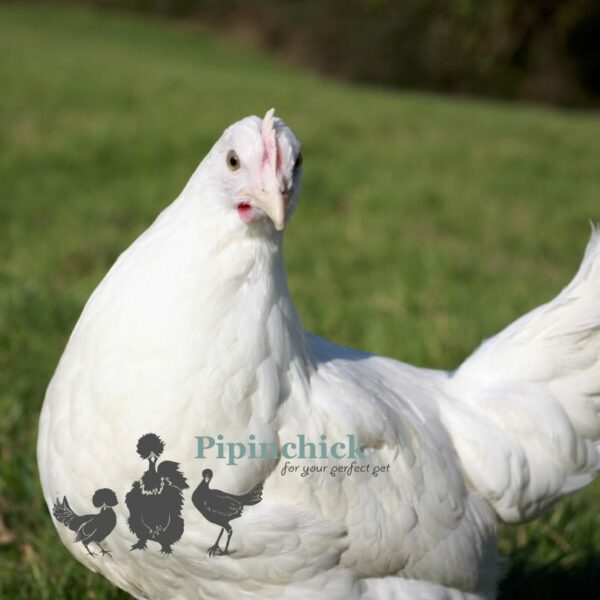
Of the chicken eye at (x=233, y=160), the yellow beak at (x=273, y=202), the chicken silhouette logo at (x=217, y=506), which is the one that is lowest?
the chicken silhouette logo at (x=217, y=506)

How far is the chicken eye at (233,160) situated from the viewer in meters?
2.18

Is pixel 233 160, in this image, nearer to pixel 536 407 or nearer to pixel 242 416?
pixel 242 416

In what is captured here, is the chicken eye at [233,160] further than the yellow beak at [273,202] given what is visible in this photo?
Yes

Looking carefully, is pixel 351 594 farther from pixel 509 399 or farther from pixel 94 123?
pixel 94 123

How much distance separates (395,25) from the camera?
90.8 feet

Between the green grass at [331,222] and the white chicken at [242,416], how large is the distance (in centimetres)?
89

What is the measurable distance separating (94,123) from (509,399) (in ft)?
25.7

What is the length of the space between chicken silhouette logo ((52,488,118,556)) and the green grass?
25.3 inches

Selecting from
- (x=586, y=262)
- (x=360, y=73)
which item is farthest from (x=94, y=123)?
(x=360, y=73)

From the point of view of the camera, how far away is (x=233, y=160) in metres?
2.20

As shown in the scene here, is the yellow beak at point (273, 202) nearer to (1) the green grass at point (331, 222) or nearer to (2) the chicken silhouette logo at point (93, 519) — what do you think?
(2) the chicken silhouette logo at point (93, 519)

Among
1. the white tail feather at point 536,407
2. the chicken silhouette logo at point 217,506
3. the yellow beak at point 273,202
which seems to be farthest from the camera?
the white tail feather at point 536,407

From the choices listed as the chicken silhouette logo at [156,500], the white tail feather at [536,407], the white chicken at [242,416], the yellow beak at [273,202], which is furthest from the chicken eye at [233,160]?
the white tail feather at [536,407]

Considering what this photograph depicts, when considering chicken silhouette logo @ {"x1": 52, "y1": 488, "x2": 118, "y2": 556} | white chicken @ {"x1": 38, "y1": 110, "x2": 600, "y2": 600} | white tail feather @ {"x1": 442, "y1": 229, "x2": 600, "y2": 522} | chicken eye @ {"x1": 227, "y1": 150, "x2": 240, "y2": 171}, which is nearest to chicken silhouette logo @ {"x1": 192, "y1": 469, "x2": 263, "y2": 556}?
white chicken @ {"x1": 38, "y1": 110, "x2": 600, "y2": 600}
